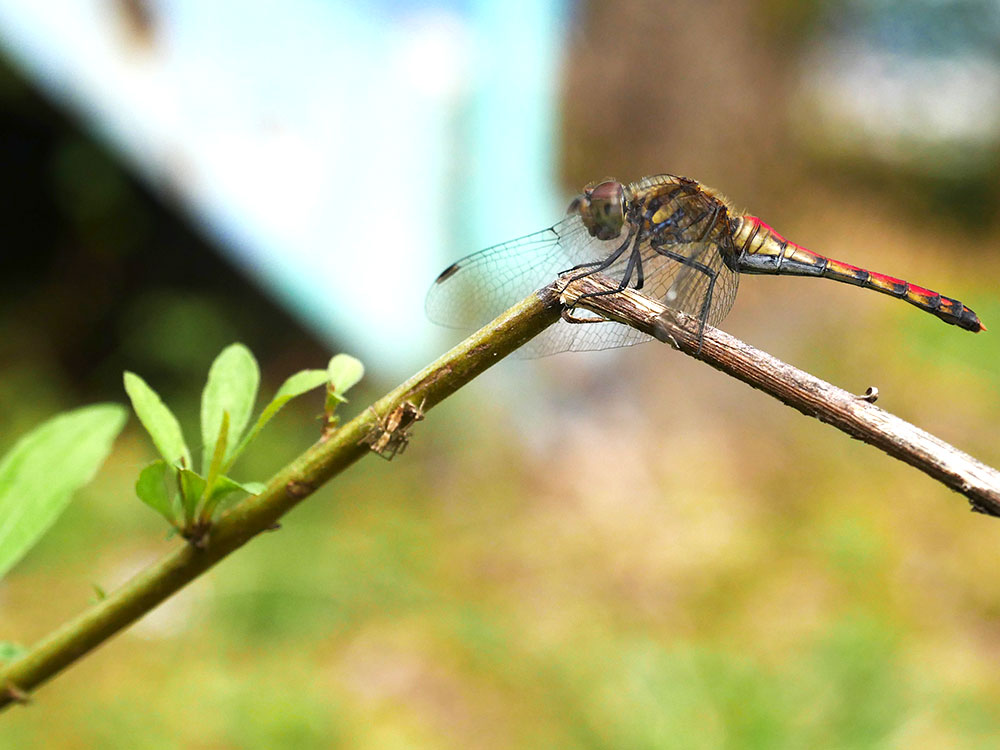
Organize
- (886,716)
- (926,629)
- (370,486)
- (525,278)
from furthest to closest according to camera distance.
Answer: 1. (370,486)
2. (926,629)
3. (886,716)
4. (525,278)

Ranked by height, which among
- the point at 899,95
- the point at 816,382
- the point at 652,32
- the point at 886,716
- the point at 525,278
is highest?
the point at 899,95

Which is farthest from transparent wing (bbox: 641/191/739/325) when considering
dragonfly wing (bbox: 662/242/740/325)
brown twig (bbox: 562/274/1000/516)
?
brown twig (bbox: 562/274/1000/516)

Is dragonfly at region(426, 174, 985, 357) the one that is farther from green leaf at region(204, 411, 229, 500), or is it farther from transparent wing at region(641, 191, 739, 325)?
green leaf at region(204, 411, 229, 500)

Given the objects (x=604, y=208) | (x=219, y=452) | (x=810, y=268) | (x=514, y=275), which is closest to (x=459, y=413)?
(x=514, y=275)

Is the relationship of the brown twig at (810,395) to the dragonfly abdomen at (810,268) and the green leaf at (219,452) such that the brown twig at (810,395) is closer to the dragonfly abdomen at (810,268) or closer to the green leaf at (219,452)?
the green leaf at (219,452)

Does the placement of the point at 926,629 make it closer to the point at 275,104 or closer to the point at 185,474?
the point at 185,474

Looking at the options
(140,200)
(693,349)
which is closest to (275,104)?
(140,200)

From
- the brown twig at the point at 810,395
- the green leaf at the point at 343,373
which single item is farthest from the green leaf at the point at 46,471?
the brown twig at the point at 810,395

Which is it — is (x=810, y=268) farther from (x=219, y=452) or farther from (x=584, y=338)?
(x=219, y=452)
